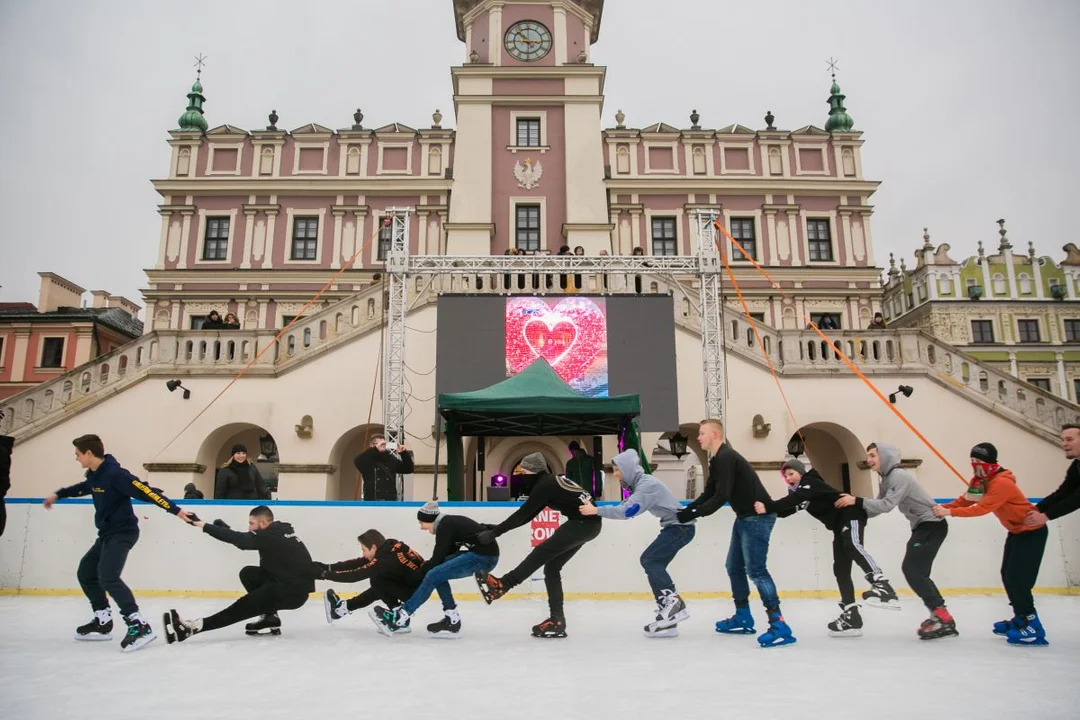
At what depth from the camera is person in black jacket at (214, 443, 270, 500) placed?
11.3m

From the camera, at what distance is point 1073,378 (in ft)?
144

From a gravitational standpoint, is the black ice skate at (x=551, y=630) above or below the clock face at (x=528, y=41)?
below

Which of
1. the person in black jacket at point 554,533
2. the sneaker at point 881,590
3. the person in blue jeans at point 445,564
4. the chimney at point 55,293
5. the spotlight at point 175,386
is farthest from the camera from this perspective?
the chimney at point 55,293

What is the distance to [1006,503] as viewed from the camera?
6.67 meters

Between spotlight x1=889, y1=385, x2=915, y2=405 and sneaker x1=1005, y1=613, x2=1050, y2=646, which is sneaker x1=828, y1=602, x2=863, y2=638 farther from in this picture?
spotlight x1=889, y1=385, x2=915, y2=405

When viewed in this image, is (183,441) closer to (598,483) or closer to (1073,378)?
(598,483)

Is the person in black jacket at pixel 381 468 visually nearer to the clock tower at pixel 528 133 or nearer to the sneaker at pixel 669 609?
the sneaker at pixel 669 609

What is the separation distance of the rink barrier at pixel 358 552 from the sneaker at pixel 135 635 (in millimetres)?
3998

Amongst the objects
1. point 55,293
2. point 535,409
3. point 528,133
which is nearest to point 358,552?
point 535,409

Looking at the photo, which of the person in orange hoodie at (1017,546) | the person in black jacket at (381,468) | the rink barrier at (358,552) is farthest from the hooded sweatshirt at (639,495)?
the person in black jacket at (381,468)

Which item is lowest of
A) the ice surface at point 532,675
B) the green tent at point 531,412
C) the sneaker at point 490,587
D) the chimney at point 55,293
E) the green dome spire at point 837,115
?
the ice surface at point 532,675

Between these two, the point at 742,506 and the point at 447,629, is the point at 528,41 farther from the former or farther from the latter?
the point at 447,629

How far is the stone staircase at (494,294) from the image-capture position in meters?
17.8

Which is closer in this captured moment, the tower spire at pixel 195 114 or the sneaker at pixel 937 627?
the sneaker at pixel 937 627
